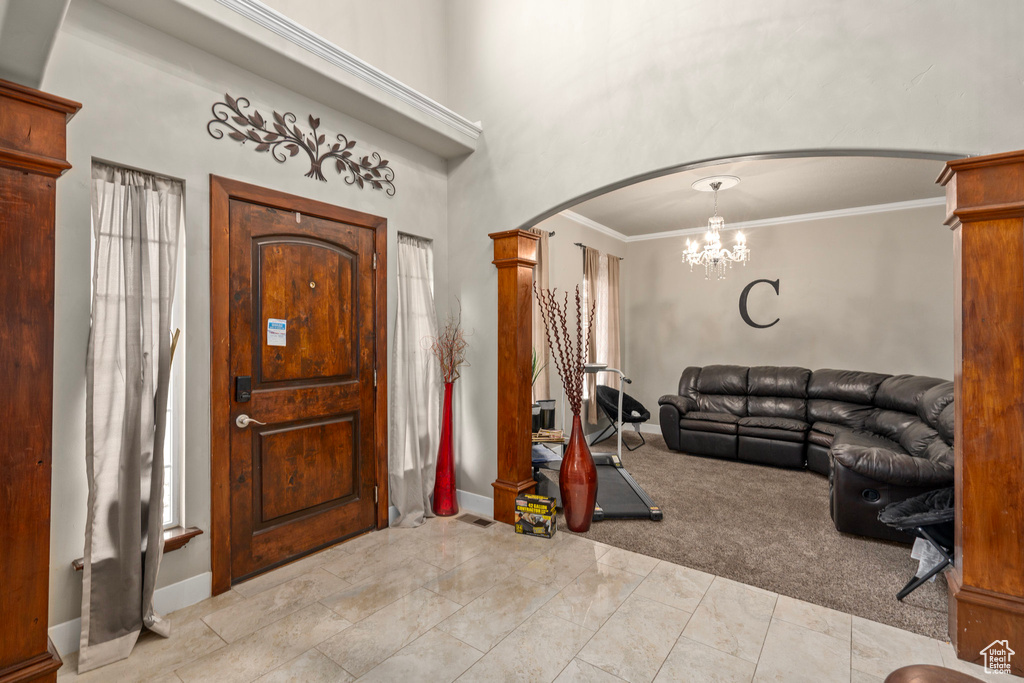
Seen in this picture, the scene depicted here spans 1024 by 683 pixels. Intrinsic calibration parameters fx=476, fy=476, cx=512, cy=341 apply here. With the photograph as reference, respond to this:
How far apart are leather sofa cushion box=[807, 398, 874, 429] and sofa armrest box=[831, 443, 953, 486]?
226 centimetres

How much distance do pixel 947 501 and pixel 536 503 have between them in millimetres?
2284

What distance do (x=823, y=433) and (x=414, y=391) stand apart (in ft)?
13.9

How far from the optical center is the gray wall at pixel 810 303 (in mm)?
5340

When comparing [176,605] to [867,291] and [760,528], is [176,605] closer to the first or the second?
[760,528]

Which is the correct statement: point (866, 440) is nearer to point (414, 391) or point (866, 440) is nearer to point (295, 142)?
point (414, 391)

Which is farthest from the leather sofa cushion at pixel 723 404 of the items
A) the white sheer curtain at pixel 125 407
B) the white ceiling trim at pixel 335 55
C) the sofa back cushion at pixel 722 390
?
the white sheer curtain at pixel 125 407

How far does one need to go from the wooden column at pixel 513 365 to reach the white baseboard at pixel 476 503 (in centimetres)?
10

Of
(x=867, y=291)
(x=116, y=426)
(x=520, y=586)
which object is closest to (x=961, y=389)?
(x=520, y=586)

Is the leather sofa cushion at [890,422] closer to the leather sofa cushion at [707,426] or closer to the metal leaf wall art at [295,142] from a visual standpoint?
the leather sofa cushion at [707,426]

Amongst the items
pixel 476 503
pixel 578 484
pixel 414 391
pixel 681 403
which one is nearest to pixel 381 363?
pixel 414 391

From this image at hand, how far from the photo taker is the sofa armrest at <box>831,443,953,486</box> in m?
2.88

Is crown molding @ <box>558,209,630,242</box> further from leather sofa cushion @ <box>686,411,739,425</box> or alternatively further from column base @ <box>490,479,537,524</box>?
column base @ <box>490,479,537,524</box>

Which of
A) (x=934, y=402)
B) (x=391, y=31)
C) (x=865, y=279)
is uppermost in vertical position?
(x=391, y=31)

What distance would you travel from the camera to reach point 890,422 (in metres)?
4.52
